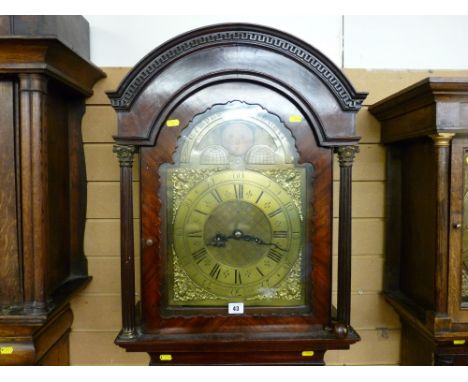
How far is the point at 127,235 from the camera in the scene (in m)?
1.10

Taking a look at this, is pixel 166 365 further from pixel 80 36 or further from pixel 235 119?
pixel 80 36

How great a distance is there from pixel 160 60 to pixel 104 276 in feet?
2.75

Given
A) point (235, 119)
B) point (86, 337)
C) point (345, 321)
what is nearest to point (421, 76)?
point (235, 119)

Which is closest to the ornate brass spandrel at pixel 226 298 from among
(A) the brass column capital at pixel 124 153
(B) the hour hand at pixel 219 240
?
(B) the hour hand at pixel 219 240

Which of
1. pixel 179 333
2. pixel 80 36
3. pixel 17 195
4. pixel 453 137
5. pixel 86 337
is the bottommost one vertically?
pixel 86 337

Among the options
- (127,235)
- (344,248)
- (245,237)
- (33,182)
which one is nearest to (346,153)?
(344,248)

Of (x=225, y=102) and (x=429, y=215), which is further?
(x=429, y=215)

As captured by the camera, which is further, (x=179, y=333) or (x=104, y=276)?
(x=104, y=276)

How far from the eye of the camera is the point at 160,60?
107cm

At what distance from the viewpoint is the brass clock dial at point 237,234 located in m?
1.12

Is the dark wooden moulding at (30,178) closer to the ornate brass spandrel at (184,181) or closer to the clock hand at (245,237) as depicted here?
the ornate brass spandrel at (184,181)

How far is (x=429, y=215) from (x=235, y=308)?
2.20 feet

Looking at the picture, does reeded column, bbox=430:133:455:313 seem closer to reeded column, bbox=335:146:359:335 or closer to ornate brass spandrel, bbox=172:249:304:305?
reeded column, bbox=335:146:359:335

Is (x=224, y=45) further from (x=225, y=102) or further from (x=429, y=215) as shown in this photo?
(x=429, y=215)
